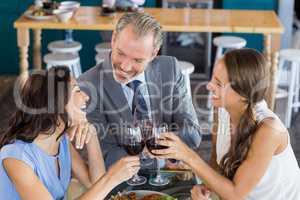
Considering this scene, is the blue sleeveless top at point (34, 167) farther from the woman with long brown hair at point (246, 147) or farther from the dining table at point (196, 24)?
the dining table at point (196, 24)

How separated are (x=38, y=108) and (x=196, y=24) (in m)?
2.47

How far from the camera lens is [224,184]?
6.32 feet

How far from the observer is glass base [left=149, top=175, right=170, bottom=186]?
211 cm

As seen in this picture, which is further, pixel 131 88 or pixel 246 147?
pixel 131 88

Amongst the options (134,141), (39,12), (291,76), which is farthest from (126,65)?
(291,76)

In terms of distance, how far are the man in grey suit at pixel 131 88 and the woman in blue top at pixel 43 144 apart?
382 millimetres

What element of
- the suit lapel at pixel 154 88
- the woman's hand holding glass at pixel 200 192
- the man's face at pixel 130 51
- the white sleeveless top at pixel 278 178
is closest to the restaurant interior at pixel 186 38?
the suit lapel at pixel 154 88

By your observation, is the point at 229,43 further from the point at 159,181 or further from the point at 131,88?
the point at 159,181

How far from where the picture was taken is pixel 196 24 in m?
4.15

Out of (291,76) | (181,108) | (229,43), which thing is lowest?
(291,76)

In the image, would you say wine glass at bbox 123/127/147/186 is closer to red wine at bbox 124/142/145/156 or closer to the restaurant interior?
red wine at bbox 124/142/145/156

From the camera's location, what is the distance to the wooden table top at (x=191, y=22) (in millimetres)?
4117

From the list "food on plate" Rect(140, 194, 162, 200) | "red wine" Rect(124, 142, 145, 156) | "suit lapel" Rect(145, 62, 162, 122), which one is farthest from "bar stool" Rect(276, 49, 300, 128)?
"red wine" Rect(124, 142, 145, 156)

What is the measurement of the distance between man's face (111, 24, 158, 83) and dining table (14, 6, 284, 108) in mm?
1780
